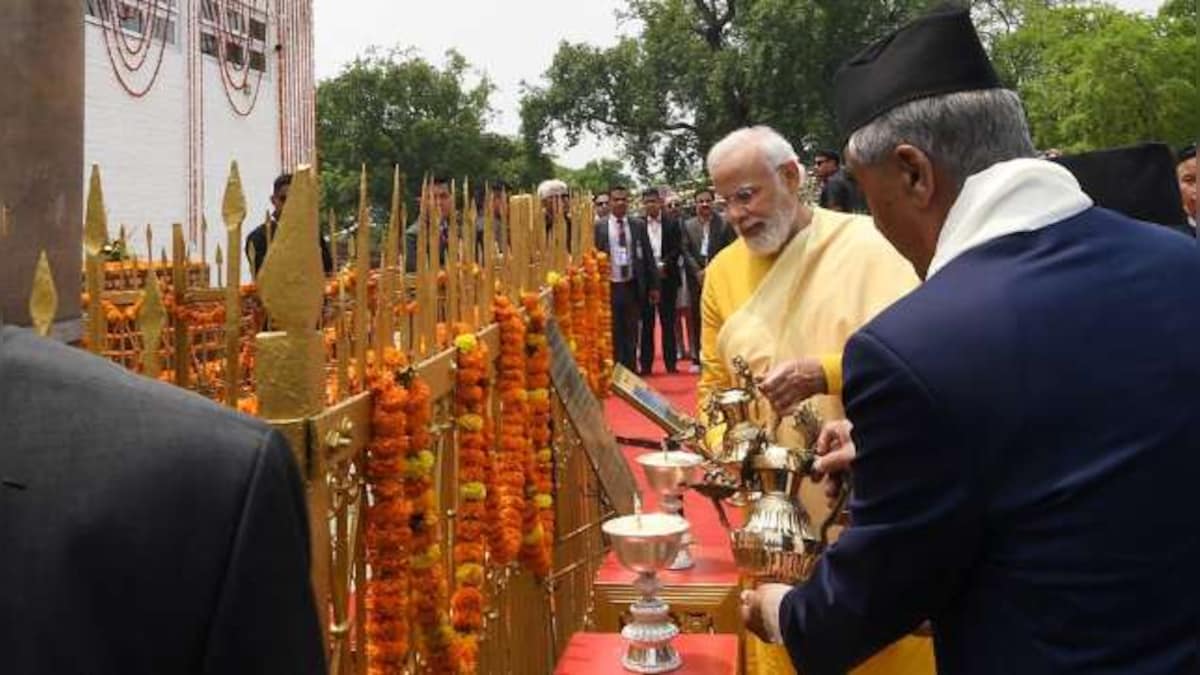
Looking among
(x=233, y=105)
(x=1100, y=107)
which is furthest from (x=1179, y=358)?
(x=1100, y=107)

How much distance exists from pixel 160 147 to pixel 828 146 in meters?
24.0

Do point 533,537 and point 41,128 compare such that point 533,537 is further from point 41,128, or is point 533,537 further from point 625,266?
point 625,266

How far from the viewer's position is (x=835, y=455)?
6.80ft

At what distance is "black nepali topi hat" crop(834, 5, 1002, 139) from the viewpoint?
1553 mm

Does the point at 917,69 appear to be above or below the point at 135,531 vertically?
above

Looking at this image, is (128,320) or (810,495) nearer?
(810,495)

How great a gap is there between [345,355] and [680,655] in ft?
4.43

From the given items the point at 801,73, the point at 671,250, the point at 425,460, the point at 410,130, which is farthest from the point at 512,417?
the point at 410,130

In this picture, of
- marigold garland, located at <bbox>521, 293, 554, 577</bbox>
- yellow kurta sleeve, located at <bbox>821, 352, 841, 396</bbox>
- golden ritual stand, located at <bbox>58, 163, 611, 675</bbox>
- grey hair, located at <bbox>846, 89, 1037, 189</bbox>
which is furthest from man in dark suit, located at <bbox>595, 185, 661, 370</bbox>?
grey hair, located at <bbox>846, 89, 1037, 189</bbox>

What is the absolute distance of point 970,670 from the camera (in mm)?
1365

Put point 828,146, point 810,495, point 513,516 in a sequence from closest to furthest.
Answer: point 810,495, point 513,516, point 828,146

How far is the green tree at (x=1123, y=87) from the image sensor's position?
25391 millimetres

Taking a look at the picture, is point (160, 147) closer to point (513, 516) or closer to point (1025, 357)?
point (513, 516)

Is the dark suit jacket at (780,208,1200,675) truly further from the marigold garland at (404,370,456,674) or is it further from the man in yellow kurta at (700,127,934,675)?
the man in yellow kurta at (700,127,934,675)
